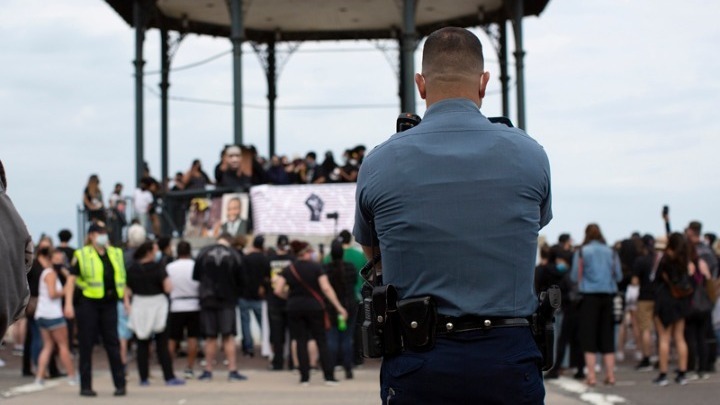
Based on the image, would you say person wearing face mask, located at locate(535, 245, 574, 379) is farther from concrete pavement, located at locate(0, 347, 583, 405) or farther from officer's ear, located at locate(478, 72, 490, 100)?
officer's ear, located at locate(478, 72, 490, 100)

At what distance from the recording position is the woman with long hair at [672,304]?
15.9 meters

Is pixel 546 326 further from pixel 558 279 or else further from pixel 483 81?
pixel 558 279

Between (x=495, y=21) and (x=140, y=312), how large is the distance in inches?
710

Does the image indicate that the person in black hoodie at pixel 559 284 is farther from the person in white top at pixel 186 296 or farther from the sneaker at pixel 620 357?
the person in white top at pixel 186 296

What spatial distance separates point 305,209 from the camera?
2392 centimetres

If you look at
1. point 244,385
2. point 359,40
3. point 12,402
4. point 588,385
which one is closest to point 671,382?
point 588,385

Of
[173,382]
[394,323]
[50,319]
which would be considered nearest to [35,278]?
[50,319]

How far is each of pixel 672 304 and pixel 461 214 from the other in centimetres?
1264

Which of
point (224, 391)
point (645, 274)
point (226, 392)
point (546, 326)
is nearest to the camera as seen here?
point (546, 326)

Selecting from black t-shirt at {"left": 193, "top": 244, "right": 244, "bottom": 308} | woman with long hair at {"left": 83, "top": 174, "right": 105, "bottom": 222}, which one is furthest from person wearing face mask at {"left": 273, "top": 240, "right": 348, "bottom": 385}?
woman with long hair at {"left": 83, "top": 174, "right": 105, "bottom": 222}

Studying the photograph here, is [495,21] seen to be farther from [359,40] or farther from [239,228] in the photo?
[239,228]

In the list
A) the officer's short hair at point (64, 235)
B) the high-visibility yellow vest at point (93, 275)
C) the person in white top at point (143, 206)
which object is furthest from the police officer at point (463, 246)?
the person in white top at point (143, 206)

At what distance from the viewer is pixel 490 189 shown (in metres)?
4.12

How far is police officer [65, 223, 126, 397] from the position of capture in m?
14.9
